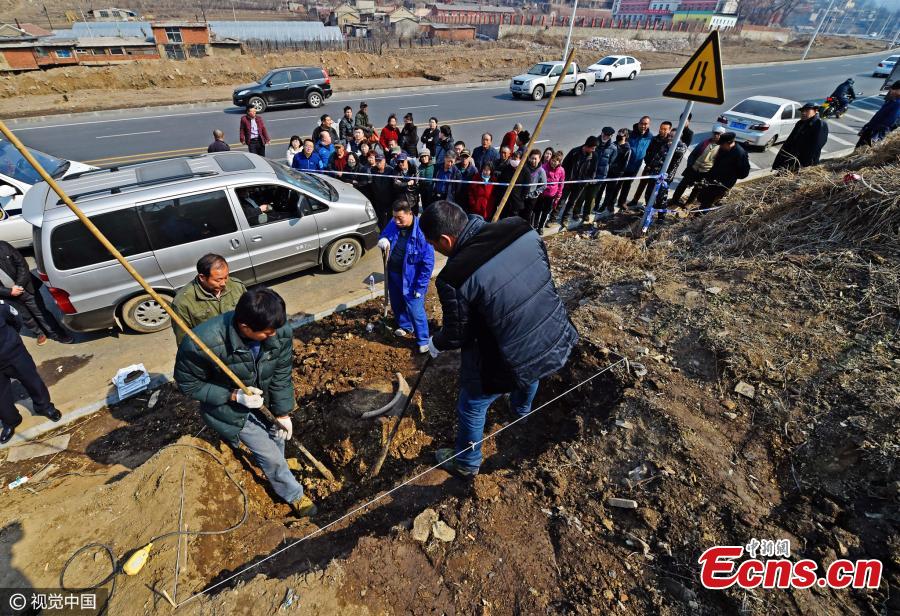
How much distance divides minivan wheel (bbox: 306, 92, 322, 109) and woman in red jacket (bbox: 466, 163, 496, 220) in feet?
42.9

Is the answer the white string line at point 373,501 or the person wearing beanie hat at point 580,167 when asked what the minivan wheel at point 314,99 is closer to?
the person wearing beanie hat at point 580,167

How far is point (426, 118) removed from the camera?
16.4m

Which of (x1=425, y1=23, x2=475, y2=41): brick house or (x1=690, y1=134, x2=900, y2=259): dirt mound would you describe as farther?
(x1=425, y1=23, x2=475, y2=41): brick house

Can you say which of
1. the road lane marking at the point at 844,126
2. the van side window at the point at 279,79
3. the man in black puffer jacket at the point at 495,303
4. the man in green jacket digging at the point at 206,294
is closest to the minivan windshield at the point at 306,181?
the man in green jacket digging at the point at 206,294

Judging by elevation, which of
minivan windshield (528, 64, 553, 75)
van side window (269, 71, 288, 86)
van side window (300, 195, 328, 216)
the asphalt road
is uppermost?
van side window (300, 195, 328, 216)

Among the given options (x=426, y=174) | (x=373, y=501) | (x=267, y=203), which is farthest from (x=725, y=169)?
(x=373, y=501)

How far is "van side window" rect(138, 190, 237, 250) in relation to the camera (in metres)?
5.04

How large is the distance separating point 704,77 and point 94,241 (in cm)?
766

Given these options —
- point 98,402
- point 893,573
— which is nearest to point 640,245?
point 893,573

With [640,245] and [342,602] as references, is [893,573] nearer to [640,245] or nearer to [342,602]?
[342,602]

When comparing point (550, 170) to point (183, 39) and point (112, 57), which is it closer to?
point (112, 57)

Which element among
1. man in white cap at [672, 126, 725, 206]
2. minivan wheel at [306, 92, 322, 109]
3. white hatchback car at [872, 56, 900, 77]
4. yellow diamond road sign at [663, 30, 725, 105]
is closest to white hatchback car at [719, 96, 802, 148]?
Result: man in white cap at [672, 126, 725, 206]

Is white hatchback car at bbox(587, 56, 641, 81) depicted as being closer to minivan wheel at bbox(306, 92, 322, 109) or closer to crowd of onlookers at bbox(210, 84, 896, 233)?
minivan wheel at bbox(306, 92, 322, 109)

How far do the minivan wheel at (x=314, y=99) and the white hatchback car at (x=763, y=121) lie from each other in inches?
588
